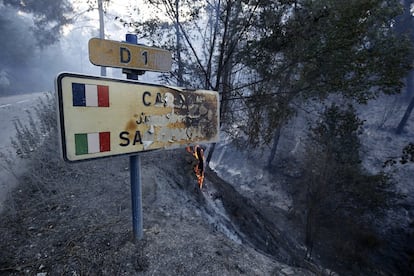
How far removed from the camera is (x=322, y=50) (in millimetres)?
4664

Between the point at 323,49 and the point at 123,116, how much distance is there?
4611 millimetres

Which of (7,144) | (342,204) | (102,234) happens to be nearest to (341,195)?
(342,204)

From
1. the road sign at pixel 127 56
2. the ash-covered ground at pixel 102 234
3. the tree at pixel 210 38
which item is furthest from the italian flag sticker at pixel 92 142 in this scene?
the tree at pixel 210 38

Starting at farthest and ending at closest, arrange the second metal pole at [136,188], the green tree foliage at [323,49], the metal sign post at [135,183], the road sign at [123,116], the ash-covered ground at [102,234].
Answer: the green tree foliage at [323,49], the ash-covered ground at [102,234], the second metal pole at [136,188], the metal sign post at [135,183], the road sign at [123,116]

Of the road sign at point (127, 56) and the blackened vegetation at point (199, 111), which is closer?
the road sign at point (127, 56)

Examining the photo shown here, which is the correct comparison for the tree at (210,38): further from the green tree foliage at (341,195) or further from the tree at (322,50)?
the green tree foliage at (341,195)

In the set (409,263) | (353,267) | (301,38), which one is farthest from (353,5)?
(409,263)

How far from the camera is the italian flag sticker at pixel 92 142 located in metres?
1.35

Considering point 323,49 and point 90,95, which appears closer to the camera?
point 90,95

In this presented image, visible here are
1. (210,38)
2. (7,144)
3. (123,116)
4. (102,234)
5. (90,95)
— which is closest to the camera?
(90,95)

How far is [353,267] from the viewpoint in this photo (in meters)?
8.25

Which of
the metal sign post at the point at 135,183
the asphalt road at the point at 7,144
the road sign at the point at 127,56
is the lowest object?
the asphalt road at the point at 7,144

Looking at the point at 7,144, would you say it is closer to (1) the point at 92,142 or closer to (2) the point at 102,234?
(2) the point at 102,234

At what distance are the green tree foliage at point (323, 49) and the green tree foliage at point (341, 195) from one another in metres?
Answer: 3.19
